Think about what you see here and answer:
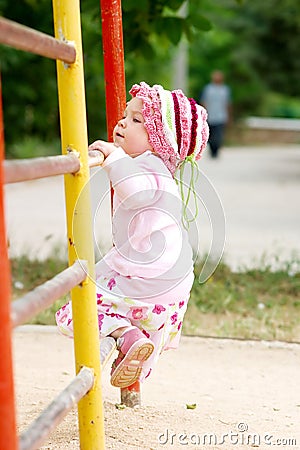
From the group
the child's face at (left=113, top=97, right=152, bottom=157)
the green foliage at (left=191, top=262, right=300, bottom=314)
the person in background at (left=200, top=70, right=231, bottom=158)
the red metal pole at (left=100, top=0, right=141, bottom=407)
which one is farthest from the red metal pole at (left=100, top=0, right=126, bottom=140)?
the person in background at (left=200, top=70, right=231, bottom=158)

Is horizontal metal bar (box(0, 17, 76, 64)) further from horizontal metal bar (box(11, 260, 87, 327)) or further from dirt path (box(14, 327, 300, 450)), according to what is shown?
dirt path (box(14, 327, 300, 450))

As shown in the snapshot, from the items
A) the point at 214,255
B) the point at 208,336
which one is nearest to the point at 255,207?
the point at 214,255

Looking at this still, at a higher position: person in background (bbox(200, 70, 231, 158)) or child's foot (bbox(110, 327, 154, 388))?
person in background (bbox(200, 70, 231, 158))

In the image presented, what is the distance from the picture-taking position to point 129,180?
8.92ft

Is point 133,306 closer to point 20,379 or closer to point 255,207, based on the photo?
point 20,379

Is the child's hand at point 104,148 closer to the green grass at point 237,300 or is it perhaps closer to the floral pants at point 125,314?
the floral pants at point 125,314

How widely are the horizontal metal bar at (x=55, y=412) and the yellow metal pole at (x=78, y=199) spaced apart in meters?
0.06

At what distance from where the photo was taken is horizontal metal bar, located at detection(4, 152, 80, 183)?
2043 mm

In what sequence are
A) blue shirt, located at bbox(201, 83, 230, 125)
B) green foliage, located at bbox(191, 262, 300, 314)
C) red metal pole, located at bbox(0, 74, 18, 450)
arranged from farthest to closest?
Answer: 1. blue shirt, located at bbox(201, 83, 230, 125)
2. green foliage, located at bbox(191, 262, 300, 314)
3. red metal pole, located at bbox(0, 74, 18, 450)

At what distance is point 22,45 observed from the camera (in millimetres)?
2100

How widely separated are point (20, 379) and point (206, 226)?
190 inches

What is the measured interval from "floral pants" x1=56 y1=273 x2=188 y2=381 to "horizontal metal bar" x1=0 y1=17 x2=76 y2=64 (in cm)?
81

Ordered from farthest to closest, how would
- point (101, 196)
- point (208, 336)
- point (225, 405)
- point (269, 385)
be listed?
point (208, 336), point (269, 385), point (225, 405), point (101, 196)

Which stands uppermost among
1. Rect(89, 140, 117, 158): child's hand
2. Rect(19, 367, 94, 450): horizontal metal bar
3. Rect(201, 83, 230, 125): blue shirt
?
Rect(201, 83, 230, 125): blue shirt
